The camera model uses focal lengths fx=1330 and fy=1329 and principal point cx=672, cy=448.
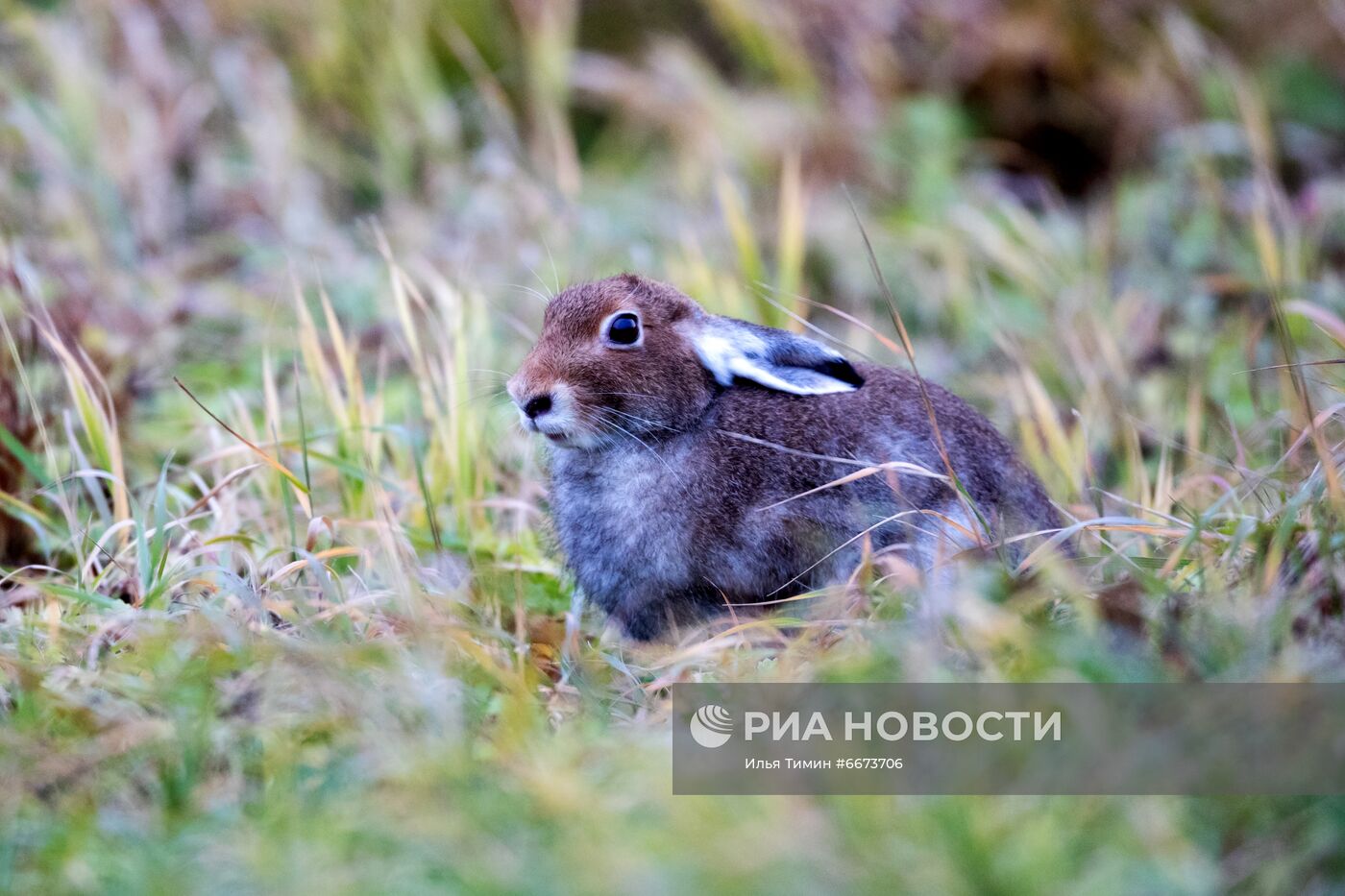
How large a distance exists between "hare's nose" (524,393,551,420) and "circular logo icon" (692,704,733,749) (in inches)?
39.8

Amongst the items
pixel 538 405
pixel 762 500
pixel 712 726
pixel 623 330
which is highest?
pixel 623 330

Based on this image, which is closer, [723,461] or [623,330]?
[723,461]

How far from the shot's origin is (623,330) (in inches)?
142

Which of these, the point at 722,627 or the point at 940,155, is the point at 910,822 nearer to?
the point at 722,627

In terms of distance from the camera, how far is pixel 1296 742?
2252 mm

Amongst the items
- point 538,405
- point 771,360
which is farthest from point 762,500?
point 538,405

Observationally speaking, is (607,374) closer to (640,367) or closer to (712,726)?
(640,367)

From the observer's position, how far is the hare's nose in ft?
11.3

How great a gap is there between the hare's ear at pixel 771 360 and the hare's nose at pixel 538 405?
1.45 feet

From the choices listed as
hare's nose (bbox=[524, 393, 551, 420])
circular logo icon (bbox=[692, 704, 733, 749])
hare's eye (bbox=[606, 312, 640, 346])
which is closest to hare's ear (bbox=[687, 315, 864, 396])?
hare's eye (bbox=[606, 312, 640, 346])

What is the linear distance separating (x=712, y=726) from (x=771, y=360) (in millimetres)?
1189

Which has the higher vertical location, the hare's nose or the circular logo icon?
the hare's nose

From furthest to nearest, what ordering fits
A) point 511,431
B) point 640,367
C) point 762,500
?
point 511,431, point 640,367, point 762,500

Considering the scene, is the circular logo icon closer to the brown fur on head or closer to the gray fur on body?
the gray fur on body
